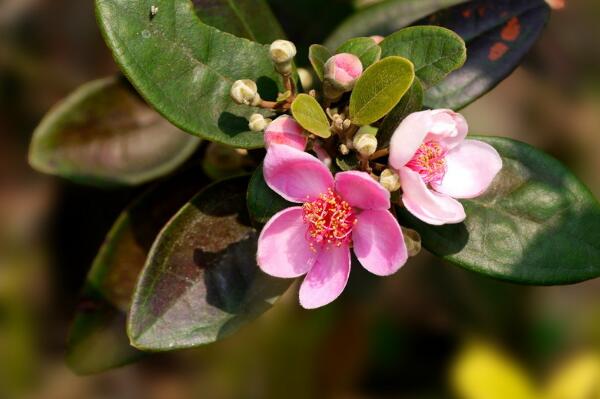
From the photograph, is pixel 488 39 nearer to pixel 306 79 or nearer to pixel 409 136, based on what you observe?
pixel 306 79

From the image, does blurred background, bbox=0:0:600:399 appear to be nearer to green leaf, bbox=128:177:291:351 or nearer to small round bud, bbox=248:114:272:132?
green leaf, bbox=128:177:291:351

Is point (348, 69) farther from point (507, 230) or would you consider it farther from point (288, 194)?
point (507, 230)

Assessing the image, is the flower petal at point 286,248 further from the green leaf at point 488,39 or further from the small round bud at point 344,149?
the green leaf at point 488,39

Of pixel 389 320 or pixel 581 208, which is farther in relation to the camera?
pixel 389 320

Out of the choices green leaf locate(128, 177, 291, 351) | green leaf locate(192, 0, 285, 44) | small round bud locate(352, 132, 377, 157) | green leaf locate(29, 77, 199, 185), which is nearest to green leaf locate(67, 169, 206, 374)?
green leaf locate(29, 77, 199, 185)

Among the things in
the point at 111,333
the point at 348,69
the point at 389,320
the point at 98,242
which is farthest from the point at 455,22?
the point at 389,320

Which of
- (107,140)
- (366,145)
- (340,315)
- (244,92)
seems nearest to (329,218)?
(366,145)
